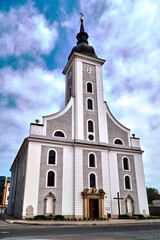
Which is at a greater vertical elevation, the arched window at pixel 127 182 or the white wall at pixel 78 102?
the white wall at pixel 78 102

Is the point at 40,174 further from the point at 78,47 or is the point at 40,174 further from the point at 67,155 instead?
the point at 78,47

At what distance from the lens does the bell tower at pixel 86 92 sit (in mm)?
28578

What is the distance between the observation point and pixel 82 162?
2608cm

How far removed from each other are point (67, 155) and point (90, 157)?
321cm

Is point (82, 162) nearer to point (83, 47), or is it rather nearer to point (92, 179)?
point (92, 179)

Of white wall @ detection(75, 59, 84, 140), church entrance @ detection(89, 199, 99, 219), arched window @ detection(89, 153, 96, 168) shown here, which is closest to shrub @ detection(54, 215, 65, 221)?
church entrance @ detection(89, 199, 99, 219)

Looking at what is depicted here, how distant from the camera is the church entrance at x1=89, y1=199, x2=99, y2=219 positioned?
2457cm

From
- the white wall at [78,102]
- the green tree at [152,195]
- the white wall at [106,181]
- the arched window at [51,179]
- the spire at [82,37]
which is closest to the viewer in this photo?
the arched window at [51,179]

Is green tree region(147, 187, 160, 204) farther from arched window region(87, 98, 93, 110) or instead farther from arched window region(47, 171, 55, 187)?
arched window region(47, 171, 55, 187)

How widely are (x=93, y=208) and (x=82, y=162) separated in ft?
18.2

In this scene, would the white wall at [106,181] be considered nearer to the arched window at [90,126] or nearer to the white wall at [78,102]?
the arched window at [90,126]

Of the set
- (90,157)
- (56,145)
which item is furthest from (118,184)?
(56,145)

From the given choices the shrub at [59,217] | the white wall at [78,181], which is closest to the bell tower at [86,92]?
the white wall at [78,181]

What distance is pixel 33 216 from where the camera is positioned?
21938 millimetres
